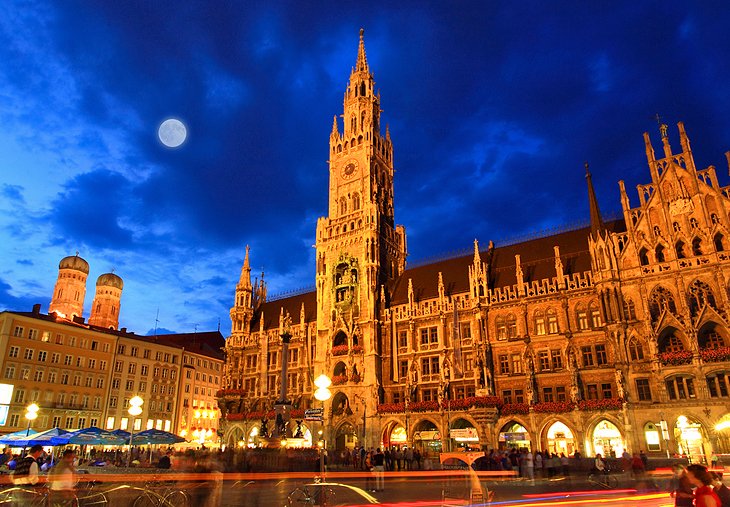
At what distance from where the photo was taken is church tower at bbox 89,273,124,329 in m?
103

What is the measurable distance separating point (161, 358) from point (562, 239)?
56.7 metres

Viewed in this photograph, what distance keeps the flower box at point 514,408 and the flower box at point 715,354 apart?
13155mm

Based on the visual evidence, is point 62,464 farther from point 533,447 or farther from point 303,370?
point 303,370

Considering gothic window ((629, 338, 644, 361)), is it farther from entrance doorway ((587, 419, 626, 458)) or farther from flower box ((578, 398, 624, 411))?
entrance doorway ((587, 419, 626, 458))

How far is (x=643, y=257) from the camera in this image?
138ft

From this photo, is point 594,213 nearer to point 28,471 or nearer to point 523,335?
point 523,335

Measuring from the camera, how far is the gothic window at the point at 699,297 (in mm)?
38000

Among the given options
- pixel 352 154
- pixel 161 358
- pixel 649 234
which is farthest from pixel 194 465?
pixel 161 358

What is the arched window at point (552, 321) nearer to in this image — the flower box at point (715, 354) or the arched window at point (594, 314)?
the arched window at point (594, 314)

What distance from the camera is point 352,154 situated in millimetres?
65500

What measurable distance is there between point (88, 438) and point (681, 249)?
4512 centimetres

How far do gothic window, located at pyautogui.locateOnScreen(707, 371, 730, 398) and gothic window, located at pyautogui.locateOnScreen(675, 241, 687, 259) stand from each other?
9163 millimetres

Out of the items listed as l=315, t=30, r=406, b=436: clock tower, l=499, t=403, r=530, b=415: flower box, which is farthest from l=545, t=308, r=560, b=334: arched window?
l=315, t=30, r=406, b=436: clock tower

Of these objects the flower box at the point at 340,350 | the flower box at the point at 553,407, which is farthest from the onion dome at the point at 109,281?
the flower box at the point at 553,407
